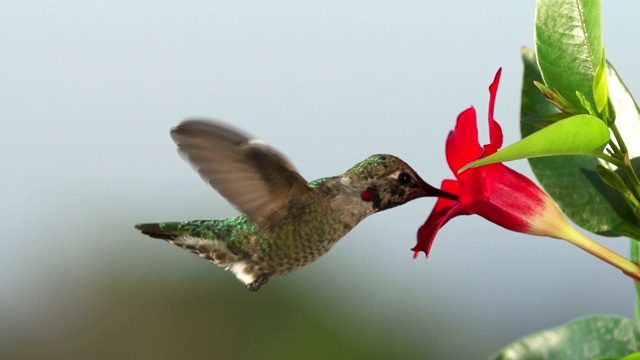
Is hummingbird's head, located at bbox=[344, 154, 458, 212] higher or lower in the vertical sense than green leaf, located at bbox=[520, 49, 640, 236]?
higher

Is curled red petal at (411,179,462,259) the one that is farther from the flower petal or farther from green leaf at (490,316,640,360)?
green leaf at (490,316,640,360)

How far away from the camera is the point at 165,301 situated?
8.77 meters

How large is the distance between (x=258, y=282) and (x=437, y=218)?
12.8 inches

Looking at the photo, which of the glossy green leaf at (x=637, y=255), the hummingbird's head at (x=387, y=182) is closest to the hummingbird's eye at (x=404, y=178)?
the hummingbird's head at (x=387, y=182)

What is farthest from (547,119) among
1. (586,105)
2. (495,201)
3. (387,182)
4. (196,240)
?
(196,240)

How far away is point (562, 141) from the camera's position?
3.35ft

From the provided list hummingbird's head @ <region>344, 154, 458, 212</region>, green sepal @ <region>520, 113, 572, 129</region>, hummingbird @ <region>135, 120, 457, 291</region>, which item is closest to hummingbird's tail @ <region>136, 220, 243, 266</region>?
hummingbird @ <region>135, 120, 457, 291</region>

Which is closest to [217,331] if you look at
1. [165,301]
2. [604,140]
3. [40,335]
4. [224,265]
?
[165,301]

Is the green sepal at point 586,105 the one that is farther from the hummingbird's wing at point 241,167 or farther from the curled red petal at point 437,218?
the hummingbird's wing at point 241,167

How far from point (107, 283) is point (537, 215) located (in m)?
8.34

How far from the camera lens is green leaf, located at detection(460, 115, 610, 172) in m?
0.98

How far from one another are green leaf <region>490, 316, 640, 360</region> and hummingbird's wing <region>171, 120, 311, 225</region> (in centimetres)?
45

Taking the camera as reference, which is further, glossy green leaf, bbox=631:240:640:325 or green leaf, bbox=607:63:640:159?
glossy green leaf, bbox=631:240:640:325

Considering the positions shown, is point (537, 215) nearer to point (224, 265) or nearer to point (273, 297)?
point (224, 265)
